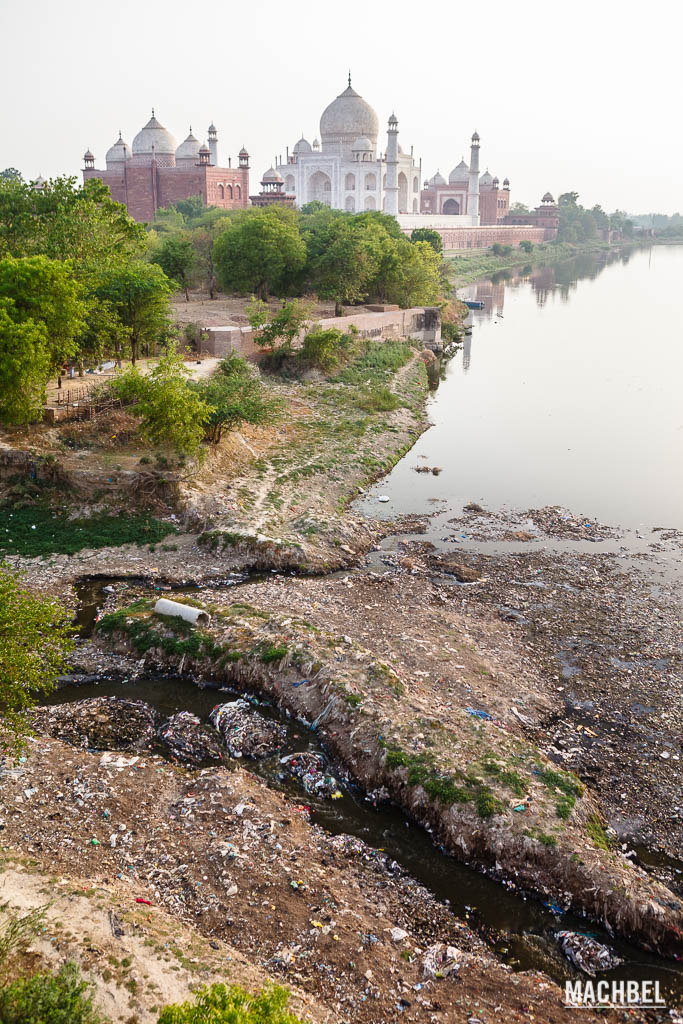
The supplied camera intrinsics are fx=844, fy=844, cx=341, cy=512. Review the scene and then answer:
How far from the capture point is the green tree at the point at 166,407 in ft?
52.9

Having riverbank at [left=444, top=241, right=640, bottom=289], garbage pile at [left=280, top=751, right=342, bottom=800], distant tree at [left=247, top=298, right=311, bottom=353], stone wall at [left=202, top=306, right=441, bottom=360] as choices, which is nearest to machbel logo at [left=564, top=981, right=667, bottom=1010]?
garbage pile at [left=280, top=751, right=342, bottom=800]

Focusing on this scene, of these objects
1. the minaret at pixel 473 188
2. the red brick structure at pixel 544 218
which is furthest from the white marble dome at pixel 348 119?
the red brick structure at pixel 544 218

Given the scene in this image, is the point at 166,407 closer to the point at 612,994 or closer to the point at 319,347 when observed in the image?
the point at 319,347

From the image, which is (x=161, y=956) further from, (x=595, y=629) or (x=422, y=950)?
(x=595, y=629)

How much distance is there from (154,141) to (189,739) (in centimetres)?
6300

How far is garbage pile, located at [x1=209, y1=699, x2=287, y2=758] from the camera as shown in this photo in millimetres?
9398

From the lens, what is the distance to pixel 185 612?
37.8 feet

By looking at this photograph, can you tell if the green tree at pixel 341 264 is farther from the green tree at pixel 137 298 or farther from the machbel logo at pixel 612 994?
the machbel logo at pixel 612 994

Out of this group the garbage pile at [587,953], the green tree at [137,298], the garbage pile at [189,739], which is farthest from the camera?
the green tree at [137,298]

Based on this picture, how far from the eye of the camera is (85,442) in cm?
1719

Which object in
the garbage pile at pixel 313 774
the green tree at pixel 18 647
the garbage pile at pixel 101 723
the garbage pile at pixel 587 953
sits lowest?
the garbage pile at pixel 587 953

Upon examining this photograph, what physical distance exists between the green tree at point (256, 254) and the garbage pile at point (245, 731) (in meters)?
24.6

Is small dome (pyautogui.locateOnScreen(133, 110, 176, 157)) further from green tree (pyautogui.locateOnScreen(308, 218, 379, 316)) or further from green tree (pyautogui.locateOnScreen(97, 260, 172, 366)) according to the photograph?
green tree (pyautogui.locateOnScreen(97, 260, 172, 366))

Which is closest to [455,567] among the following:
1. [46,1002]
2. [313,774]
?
[313,774]
